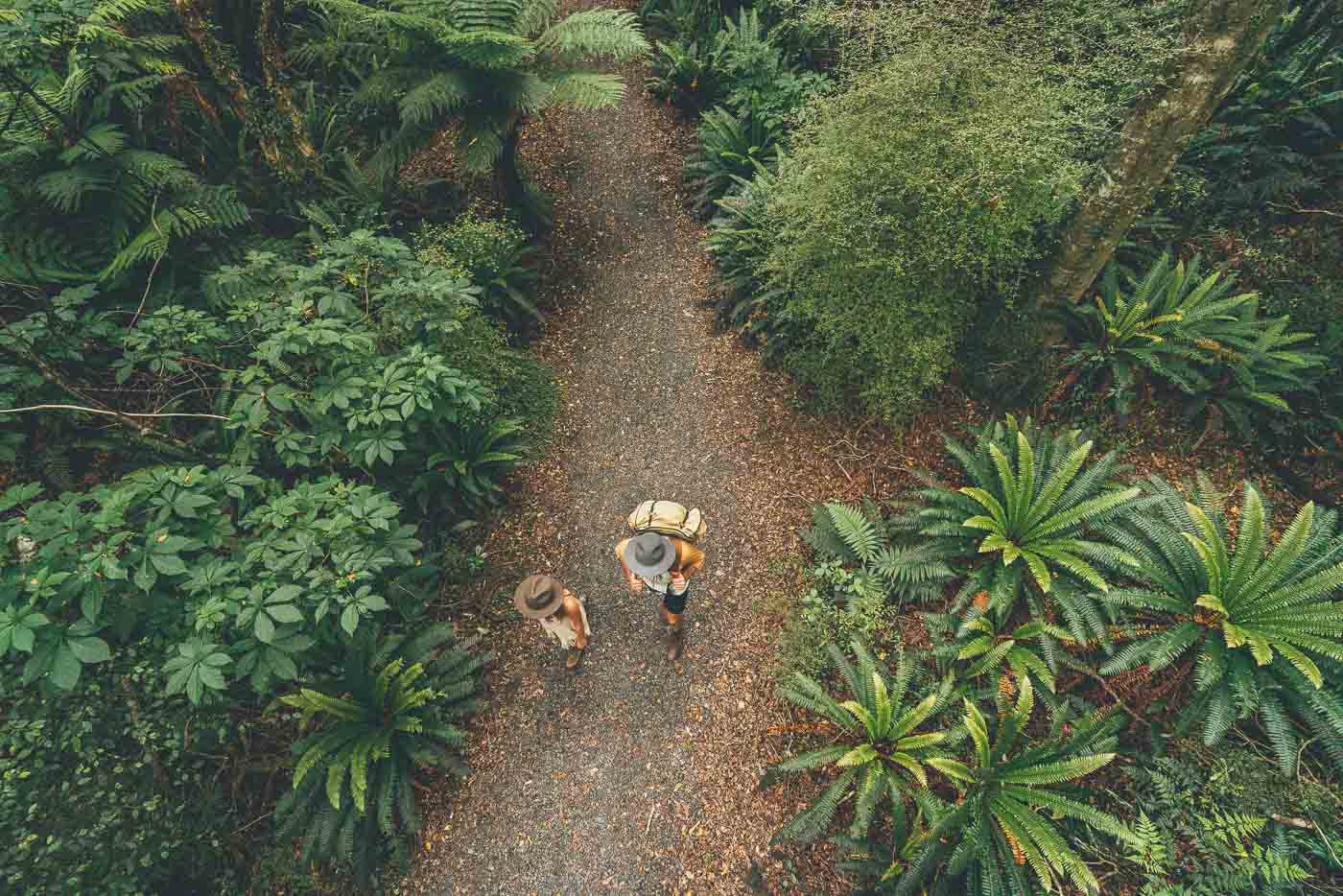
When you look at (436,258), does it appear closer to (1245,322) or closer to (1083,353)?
(1083,353)

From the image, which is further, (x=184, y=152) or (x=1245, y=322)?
(x=184, y=152)

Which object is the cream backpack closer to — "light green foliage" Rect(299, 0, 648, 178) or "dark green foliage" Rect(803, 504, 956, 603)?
"dark green foliage" Rect(803, 504, 956, 603)

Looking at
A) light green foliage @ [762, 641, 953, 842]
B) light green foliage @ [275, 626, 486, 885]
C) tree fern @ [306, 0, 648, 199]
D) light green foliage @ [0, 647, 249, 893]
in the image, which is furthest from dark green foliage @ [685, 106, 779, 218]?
light green foliage @ [0, 647, 249, 893]

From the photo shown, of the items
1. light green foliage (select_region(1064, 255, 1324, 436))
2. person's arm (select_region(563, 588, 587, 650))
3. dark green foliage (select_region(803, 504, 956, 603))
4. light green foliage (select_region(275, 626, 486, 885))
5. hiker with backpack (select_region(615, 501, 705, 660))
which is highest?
light green foliage (select_region(1064, 255, 1324, 436))

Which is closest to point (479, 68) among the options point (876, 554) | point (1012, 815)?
point (876, 554)

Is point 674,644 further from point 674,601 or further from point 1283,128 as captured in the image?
point 1283,128

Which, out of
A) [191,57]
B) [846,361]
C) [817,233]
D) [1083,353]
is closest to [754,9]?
[817,233]
